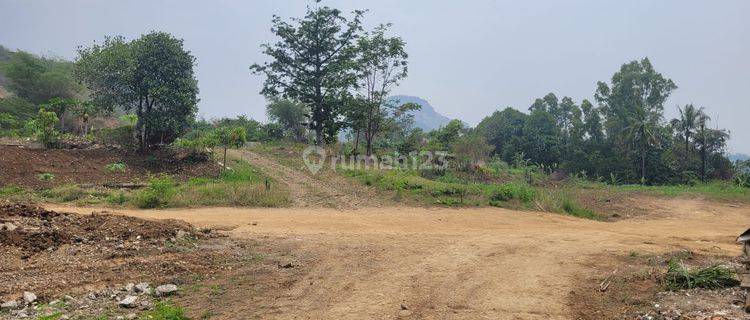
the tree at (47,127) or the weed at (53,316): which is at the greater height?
the tree at (47,127)

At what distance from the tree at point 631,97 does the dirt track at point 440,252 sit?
29.0 metres

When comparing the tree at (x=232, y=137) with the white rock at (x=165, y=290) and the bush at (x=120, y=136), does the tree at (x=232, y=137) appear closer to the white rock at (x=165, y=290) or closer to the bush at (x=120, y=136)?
the bush at (x=120, y=136)

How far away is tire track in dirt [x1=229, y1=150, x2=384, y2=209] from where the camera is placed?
52.5 ft

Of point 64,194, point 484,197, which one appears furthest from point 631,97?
point 64,194

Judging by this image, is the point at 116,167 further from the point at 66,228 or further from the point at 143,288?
the point at 143,288

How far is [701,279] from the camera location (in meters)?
7.24

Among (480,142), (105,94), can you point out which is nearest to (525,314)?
(105,94)

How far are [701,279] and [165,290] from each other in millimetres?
7660

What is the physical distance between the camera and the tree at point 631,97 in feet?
143

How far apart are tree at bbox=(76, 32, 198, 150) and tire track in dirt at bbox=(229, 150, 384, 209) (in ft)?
14.5

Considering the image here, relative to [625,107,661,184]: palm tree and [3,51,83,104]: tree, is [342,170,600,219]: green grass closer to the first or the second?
[625,107,661,184]: palm tree

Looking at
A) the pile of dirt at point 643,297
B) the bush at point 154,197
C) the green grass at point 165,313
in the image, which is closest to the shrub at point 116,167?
the bush at point 154,197

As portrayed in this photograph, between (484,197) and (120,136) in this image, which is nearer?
(484,197)

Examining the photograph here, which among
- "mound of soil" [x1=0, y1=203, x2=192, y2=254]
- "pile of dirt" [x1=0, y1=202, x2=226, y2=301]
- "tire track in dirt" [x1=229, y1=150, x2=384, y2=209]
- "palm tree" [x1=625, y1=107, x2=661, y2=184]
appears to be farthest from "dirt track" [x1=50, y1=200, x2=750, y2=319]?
"palm tree" [x1=625, y1=107, x2=661, y2=184]
